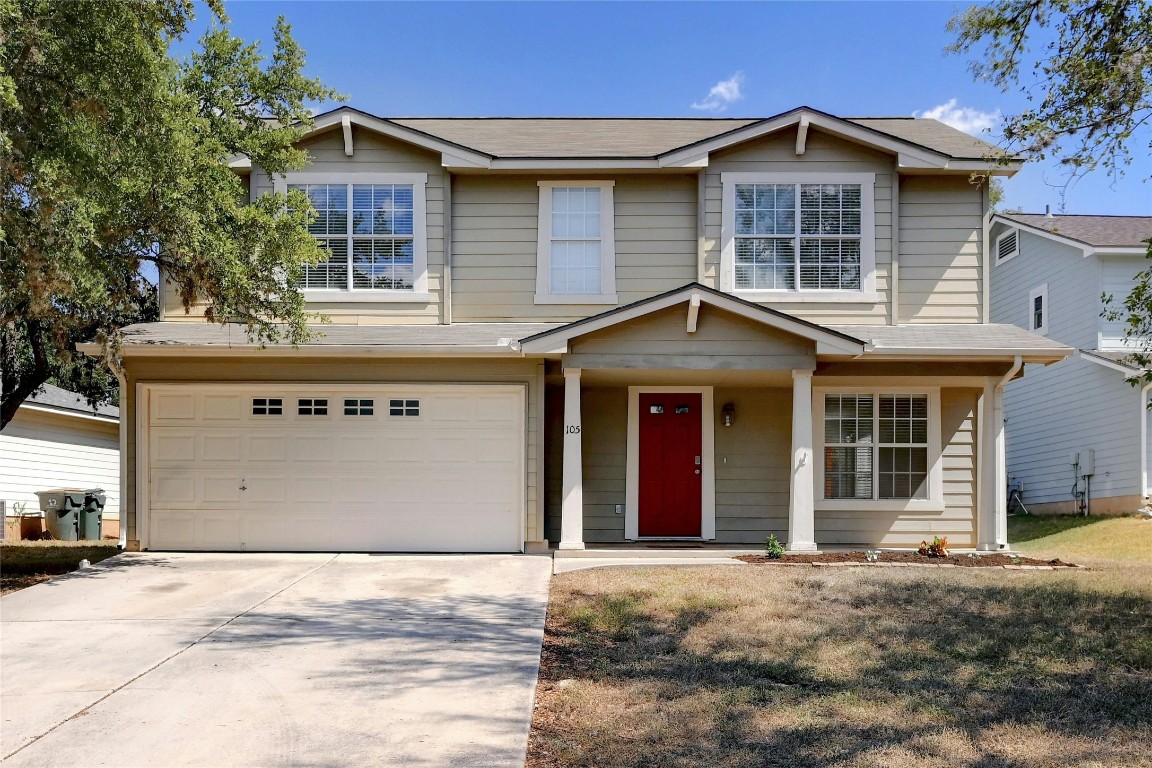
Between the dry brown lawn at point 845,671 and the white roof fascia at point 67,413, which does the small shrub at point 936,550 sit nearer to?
the dry brown lawn at point 845,671

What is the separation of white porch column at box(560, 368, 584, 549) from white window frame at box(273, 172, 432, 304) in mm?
2647

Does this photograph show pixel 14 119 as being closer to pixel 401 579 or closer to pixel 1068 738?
pixel 401 579

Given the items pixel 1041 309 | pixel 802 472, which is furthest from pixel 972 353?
pixel 1041 309

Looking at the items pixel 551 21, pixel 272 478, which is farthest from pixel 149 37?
pixel 551 21

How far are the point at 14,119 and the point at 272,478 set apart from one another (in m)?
5.37

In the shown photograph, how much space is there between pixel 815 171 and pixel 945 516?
522 cm

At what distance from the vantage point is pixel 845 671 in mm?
6602

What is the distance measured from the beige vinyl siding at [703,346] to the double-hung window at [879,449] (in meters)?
1.95

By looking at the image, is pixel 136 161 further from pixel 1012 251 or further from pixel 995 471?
pixel 1012 251

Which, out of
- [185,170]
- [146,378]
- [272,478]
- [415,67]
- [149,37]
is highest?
[415,67]

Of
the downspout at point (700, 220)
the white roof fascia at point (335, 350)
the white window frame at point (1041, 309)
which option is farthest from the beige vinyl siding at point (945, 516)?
the white window frame at point (1041, 309)

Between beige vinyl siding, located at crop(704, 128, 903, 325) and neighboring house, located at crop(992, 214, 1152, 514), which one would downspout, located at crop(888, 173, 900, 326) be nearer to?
beige vinyl siding, located at crop(704, 128, 903, 325)

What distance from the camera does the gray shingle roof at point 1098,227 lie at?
19.1m

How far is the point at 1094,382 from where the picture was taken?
62.9 feet
